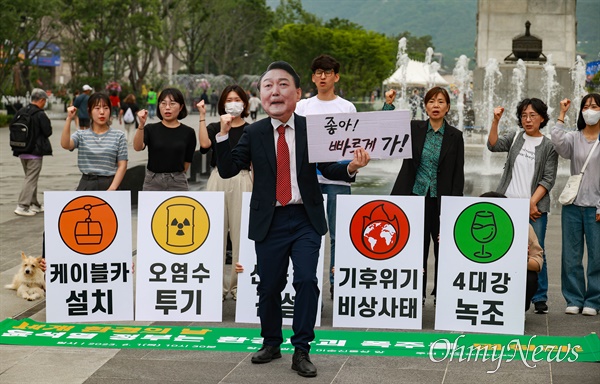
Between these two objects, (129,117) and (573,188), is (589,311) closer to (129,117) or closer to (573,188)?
(573,188)

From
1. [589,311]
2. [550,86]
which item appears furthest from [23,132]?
[550,86]

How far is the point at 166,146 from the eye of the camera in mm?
9023

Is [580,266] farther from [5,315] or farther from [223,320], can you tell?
[5,315]

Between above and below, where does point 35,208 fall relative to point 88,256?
below

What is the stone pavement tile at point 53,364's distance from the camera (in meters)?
6.61

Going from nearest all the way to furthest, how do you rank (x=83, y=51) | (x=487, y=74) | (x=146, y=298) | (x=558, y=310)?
(x=146, y=298), (x=558, y=310), (x=487, y=74), (x=83, y=51)

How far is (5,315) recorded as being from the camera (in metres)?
8.63

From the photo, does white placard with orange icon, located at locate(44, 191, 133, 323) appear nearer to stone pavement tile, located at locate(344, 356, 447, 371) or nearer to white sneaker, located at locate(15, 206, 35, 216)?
stone pavement tile, located at locate(344, 356, 447, 371)

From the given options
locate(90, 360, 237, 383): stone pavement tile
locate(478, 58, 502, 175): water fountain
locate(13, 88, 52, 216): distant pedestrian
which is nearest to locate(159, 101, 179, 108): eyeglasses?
locate(90, 360, 237, 383): stone pavement tile

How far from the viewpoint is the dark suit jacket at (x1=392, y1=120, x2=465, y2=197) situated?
27.7 feet

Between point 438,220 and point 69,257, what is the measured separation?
10.0ft

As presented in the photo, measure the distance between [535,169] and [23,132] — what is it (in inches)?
339

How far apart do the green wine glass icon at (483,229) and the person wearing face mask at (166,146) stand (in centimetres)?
264

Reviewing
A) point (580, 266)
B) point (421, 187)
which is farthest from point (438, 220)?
point (580, 266)
